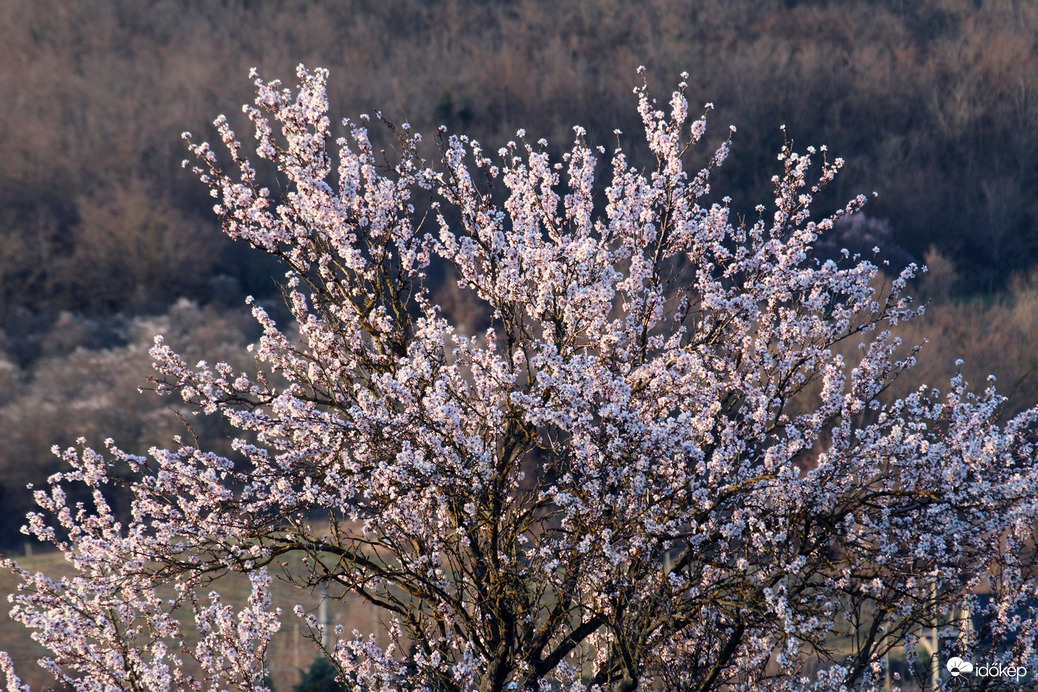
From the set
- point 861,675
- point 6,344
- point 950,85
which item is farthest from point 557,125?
point 861,675

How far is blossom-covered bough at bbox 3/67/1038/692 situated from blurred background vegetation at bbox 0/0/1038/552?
100 feet

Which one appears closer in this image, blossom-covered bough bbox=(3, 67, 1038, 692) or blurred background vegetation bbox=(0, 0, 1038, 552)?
blossom-covered bough bbox=(3, 67, 1038, 692)

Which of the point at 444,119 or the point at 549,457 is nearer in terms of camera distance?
the point at 549,457

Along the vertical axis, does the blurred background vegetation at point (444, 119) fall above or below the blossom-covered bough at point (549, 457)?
above

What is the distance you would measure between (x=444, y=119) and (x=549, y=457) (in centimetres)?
6336

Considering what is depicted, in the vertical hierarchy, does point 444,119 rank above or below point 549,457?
above

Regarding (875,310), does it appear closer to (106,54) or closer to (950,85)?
(950,85)

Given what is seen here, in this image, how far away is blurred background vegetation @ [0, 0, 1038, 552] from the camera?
4803 cm

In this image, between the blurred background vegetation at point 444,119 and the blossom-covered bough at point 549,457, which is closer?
the blossom-covered bough at point 549,457

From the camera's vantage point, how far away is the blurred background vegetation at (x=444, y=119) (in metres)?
48.0

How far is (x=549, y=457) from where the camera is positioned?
7.29 meters

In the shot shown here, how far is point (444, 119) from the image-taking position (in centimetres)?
6862

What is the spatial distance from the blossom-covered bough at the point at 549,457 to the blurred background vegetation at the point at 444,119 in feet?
100

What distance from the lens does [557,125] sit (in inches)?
2692
